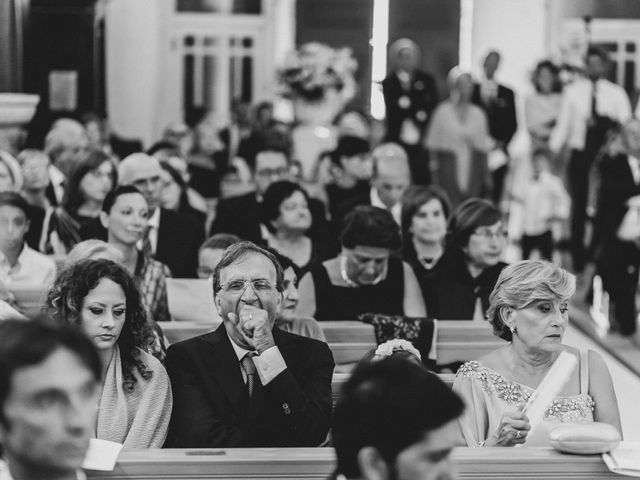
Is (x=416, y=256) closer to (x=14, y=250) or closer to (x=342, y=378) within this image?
(x=14, y=250)

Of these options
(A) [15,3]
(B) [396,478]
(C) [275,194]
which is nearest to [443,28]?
(A) [15,3]

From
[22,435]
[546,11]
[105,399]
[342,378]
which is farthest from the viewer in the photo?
[546,11]

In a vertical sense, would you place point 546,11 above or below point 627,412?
above

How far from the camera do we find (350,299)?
21.0 feet

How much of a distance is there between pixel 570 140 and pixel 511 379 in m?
10.0

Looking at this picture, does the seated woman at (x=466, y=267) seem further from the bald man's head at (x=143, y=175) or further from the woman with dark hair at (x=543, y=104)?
the woman with dark hair at (x=543, y=104)

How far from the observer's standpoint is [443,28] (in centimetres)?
1867

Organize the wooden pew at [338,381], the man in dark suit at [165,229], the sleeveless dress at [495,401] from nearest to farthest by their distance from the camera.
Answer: the sleeveless dress at [495,401]
the wooden pew at [338,381]
the man in dark suit at [165,229]

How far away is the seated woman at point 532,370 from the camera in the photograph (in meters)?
4.33

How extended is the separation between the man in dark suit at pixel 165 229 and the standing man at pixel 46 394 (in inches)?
187

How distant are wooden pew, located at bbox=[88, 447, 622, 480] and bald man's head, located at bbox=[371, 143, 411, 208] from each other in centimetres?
547

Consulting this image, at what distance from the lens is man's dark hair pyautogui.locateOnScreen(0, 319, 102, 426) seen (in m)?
2.45

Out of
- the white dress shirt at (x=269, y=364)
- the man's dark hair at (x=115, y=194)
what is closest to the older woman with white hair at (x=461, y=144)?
the man's dark hair at (x=115, y=194)

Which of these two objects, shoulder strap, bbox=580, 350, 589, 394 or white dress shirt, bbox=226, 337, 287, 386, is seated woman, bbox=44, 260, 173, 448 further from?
shoulder strap, bbox=580, 350, 589, 394
